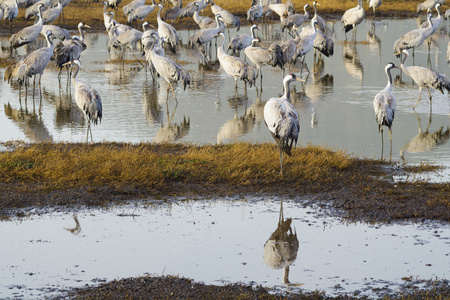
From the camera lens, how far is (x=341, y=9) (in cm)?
4253

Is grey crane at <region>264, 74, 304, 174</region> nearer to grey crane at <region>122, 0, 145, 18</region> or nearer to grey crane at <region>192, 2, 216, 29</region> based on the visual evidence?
grey crane at <region>192, 2, 216, 29</region>

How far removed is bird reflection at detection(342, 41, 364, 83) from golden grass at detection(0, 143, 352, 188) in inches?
395

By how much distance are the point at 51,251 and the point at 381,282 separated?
140 inches

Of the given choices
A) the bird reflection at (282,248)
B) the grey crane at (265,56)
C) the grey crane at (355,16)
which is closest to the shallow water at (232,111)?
the grey crane at (265,56)

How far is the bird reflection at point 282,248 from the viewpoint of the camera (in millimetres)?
7332

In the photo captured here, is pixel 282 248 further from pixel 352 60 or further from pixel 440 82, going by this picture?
pixel 352 60

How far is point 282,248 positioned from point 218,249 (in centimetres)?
73

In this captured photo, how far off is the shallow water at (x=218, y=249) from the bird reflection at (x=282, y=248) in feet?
0.04

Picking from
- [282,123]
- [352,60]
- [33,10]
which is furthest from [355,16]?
[282,123]

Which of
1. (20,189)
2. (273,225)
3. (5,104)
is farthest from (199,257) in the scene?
(5,104)

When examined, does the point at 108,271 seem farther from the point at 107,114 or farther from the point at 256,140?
the point at 107,114

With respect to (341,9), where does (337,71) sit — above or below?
below

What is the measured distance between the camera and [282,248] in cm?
787

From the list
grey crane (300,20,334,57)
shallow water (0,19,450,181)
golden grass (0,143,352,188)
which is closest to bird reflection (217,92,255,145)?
shallow water (0,19,450,181)
